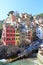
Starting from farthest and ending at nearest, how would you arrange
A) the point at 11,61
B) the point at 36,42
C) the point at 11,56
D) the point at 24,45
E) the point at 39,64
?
the point at 36,42 → the point at 24,45 → the point at 11,56 → the point at 11,61 → the point at 39,64

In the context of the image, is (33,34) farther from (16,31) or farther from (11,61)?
(11,61)

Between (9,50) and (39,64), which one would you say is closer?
(39,64)

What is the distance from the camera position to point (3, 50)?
129 feet

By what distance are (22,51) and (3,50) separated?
376 centimetres

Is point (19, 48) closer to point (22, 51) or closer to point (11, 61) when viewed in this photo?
point (22, 51)

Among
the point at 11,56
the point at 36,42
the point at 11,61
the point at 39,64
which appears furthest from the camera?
the point at 36,42

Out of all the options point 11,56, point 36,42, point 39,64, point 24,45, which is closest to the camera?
point 39,64

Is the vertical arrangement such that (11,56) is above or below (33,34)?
below

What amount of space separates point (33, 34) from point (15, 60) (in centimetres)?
1522

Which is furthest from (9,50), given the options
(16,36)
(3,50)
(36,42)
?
(36,42)

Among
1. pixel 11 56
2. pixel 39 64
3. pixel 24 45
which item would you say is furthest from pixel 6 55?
pixel 39 64

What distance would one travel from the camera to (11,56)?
126 ft

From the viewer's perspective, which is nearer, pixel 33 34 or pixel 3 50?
pixel 3 50

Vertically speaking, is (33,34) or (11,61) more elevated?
(33,34)
